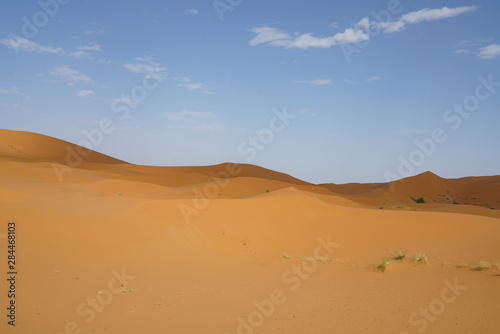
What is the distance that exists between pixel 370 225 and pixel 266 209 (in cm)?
331

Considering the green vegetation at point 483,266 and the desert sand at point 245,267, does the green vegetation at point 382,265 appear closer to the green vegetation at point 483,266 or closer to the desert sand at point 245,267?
the desert sand at point 245,267

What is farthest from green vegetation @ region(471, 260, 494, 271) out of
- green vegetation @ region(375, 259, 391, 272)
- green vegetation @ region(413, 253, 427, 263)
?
green vegetation @ region(375, 259, 391, 272)

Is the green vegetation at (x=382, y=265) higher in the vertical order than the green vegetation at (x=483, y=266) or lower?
lower

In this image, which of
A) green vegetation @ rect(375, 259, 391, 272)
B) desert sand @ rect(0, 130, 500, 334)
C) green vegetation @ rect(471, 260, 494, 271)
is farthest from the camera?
green vegetation @ rect(375, 259, 391, 272)

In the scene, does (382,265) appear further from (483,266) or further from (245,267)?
(245,267)

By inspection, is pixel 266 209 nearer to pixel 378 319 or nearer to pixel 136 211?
pixel 136 211

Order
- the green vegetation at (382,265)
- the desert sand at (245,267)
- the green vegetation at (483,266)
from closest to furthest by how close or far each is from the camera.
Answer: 1. the desert sand at (245,267)
2. the green vegetation at (483,266)
3. the green vegetation at (382,265)

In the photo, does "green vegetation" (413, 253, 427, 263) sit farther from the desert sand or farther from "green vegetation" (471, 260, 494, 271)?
"green vegetation" (471, 260, 494, 271)

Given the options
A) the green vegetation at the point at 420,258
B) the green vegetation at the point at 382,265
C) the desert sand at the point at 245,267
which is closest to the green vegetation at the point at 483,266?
the desert sand at the point at 245,267

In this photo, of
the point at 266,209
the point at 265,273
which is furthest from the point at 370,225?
the point at 265,273

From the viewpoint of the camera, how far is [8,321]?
189 inches

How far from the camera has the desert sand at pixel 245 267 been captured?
17.5 ft

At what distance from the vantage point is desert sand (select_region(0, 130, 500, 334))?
17.5 feet

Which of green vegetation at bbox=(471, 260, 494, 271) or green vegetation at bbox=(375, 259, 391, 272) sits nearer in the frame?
green vegetation at bbox=(471, 260, 494, 271)
